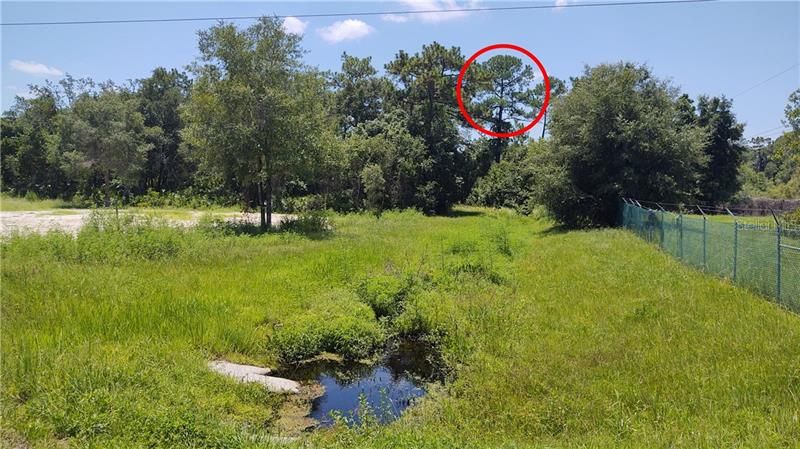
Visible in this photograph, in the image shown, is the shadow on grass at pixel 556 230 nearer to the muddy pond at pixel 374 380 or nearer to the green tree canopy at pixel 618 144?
the green tree canopy at pixel 618 144

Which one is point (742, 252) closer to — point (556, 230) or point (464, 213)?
point (556, 230)

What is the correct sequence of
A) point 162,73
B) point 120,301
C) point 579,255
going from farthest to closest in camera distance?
point 162,73 < point 579,255 < point 120,301

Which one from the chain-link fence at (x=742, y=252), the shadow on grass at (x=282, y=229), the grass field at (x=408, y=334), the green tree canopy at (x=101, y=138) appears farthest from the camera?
the green tree canopy at (x=101, y=138)

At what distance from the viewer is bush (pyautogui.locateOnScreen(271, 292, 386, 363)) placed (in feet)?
23.9

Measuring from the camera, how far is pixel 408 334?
8.38 m

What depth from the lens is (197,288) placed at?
929 cm

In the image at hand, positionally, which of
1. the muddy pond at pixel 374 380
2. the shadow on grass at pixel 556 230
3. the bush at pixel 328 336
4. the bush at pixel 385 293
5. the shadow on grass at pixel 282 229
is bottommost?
the muddy pond at pixel 374 380

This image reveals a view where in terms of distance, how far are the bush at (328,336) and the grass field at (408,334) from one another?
0.11 ft

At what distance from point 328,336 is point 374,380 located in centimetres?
121

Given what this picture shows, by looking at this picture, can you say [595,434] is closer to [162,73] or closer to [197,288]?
[197,288]

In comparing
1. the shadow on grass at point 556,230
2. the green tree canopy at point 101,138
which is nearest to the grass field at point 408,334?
the shadow on grass at point 556,230

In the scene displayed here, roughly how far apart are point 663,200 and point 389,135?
1843 centimetres

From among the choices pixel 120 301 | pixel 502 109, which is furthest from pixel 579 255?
pixel 502 109

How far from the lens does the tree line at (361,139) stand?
1933cm
